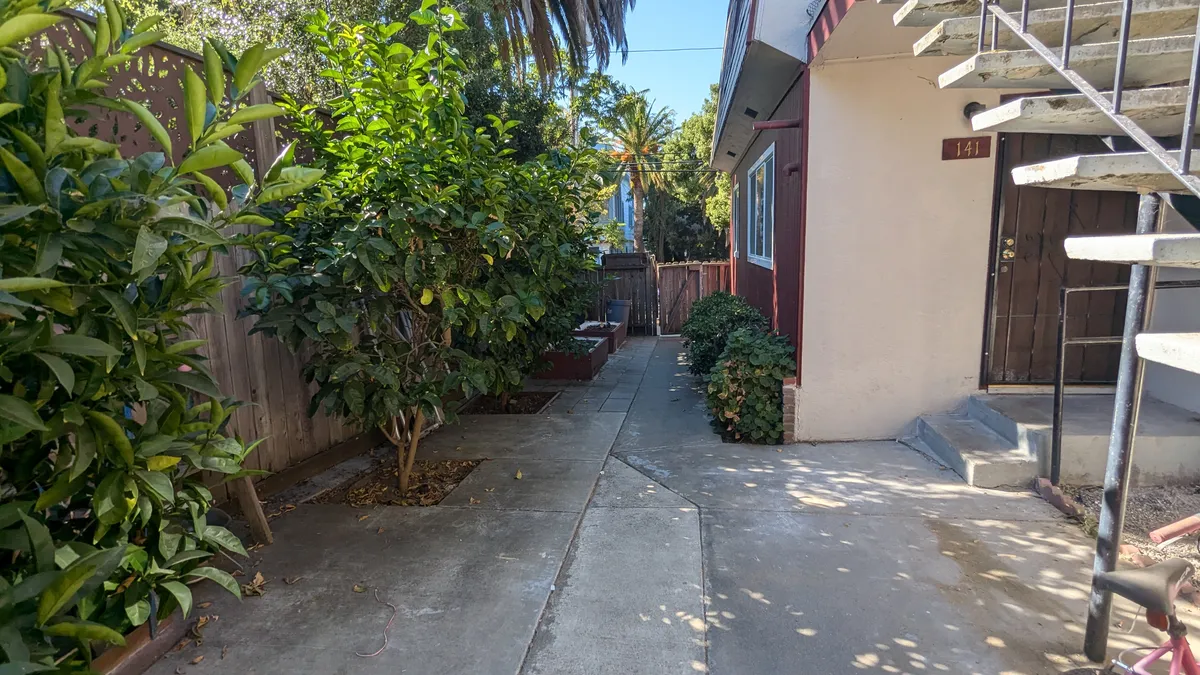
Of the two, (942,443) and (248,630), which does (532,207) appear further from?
(942,443)

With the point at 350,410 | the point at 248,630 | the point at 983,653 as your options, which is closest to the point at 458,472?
the point at 350,410

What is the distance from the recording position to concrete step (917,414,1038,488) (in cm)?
382

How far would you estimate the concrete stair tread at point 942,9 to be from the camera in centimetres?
290

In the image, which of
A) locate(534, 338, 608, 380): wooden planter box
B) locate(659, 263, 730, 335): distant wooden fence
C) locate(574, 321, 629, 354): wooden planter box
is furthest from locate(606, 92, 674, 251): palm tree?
locate(534, 338, 608, 380): wooden planter box

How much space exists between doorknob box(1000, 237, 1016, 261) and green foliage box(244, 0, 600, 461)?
347 cm

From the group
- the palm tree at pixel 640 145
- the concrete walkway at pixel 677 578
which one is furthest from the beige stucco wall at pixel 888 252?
the palm tree at pixel 640 145

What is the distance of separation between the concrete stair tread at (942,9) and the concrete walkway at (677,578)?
2.71m

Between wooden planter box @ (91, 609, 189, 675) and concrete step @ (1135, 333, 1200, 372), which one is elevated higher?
concrete step @ (1135, 333, 1200, 372)

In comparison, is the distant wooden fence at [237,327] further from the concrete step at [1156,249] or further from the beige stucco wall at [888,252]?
the beige stucco wall at [888,252]

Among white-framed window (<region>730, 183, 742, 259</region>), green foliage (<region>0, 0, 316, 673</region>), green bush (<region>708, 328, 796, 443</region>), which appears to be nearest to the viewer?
green foliage (<region>0, 0, 316, 673</region>)

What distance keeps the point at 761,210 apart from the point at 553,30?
5.03 meters

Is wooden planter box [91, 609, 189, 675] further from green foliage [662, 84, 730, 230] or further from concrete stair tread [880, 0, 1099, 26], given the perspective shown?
green foliage [662, 84, 730, 230]

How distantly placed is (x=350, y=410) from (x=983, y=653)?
3202 millimetres

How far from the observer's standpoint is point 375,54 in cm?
311
